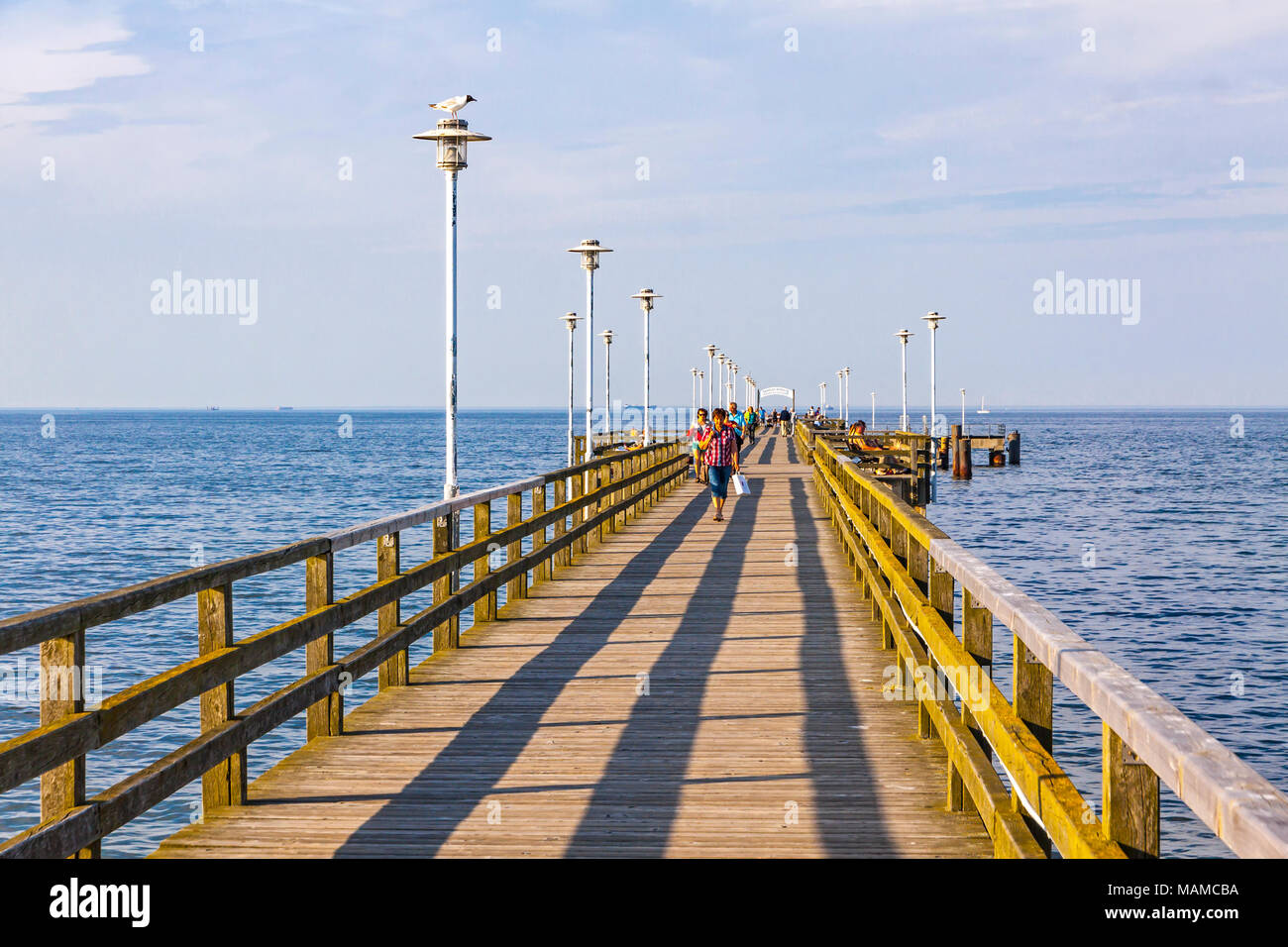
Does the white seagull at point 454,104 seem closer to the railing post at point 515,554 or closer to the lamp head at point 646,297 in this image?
the railing post at point 515,554

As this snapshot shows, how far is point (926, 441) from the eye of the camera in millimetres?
40500

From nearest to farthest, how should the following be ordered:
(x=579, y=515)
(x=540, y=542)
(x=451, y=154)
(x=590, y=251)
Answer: (x=451, y=154) < (x=540, y=542) < (x=579, y=515) < (x=590, y=251)

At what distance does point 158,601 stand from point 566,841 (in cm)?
199

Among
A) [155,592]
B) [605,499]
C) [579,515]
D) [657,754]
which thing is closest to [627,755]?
[657,754]

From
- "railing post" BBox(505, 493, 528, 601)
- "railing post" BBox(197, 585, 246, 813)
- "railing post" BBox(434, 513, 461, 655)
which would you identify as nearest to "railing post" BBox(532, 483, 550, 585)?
"railing post" BBox(505, 493, 528, 601)

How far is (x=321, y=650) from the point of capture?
283 inches

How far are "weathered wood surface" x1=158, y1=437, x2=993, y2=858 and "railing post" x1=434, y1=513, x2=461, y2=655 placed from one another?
150 millimetres

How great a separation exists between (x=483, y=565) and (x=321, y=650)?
410 centimetres

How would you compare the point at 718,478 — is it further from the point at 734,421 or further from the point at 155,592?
the point at 155,592

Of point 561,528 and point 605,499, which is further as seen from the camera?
point 605,499

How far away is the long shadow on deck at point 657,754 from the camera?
5730 mm
